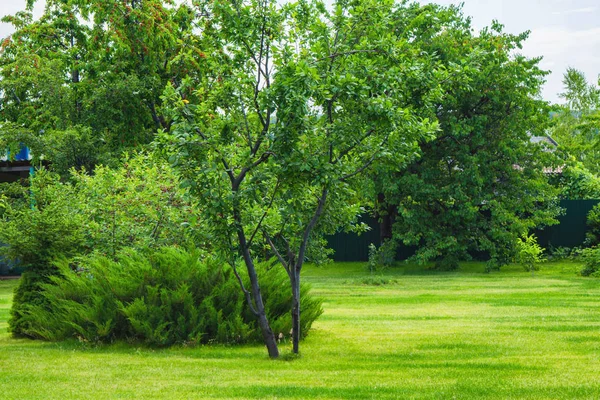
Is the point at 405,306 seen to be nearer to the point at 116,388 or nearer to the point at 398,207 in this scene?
the point at 116,388

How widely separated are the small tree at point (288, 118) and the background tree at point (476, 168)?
16.9 metres

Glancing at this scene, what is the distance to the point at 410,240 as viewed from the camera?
27594 millimetres

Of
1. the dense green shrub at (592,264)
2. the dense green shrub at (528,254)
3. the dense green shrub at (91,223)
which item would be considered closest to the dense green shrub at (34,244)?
the dense green shrub at (91,223)

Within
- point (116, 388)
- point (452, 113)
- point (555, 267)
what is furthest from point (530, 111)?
point (116, 388)

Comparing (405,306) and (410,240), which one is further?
(410,240)

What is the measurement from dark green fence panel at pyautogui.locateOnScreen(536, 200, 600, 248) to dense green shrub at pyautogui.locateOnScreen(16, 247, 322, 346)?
19427 millimetres

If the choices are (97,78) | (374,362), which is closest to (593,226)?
(97,78)

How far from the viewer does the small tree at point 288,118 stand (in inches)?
377

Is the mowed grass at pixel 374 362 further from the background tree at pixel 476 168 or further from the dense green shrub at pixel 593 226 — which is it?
the dense green shrub at pixel 593 226

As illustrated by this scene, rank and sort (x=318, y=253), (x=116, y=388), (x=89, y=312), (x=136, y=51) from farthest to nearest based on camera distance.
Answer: (x=136, y=51) < (x=318, y=253) < (x=89, y=312) < (x=116, y=388)

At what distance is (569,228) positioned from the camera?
98.4 feet

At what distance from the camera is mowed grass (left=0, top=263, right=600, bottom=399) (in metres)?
8.39

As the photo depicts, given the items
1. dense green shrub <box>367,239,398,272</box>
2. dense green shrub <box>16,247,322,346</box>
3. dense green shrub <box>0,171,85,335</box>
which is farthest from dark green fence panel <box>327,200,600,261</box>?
dense green shrub <box>0,171,85,335</box>

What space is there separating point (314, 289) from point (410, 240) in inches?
268
